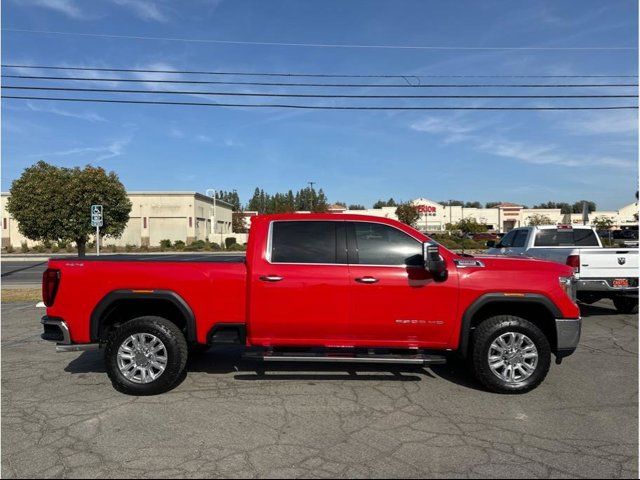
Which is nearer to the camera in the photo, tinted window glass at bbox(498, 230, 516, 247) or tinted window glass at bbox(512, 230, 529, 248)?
tinted window glass at bbox(512, 230, 529, 248)

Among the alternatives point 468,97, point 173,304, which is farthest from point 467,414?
point 468,97

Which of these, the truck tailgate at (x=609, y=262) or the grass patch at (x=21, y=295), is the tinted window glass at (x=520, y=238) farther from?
the grass patch at (x=21, y=295)

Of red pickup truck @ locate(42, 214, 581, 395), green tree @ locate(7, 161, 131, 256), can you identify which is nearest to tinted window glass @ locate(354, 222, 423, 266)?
red pickup truck @ locate(42, 214, 581, 395)

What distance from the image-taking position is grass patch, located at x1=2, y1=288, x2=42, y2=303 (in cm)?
1231

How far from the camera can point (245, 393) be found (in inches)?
204

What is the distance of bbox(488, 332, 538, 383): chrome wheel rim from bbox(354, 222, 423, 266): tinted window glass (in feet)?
4.15

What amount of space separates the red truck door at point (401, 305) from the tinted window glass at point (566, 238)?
7.44m

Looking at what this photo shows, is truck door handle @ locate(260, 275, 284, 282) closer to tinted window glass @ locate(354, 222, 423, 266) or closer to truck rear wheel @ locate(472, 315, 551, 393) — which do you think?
tinted window glass @ locate(354, 222, 423, 266)

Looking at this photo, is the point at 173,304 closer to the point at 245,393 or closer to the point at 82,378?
the point at 245,393

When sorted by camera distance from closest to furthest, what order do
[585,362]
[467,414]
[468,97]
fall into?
[467,414]
[585,362]
[468,97]

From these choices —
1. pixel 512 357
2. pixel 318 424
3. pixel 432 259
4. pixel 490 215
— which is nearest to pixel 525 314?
pixel 512 357

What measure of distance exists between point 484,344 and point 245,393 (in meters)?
2.66

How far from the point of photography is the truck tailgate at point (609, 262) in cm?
925

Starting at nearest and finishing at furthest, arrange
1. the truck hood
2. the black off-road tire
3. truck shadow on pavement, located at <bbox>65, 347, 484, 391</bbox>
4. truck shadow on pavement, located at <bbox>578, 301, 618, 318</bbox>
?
1. the truck hood
2. truck shadow on pavement, located at <bbox>65, 347, 484, 391</bbox>
3. the black off-road tire
4. truck shadow on pavement, located at <bbox>578, 301, 618, 318</bbox>
